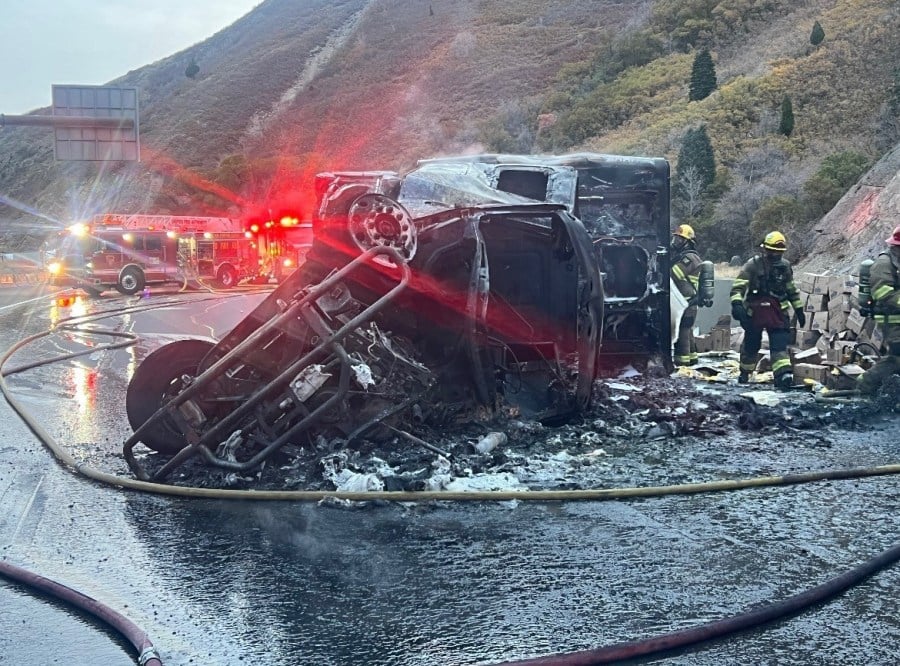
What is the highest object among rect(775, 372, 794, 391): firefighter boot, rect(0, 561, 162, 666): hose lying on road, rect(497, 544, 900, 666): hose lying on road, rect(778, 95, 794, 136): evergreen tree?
rect(778, 95, 794, 136): evergreen tree

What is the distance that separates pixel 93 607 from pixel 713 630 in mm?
2519

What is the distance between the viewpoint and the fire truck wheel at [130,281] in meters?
26.4

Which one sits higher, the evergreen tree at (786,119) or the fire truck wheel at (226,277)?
the evergreen tree at (786,119)

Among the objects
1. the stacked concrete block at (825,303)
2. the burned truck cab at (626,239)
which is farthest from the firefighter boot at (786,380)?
the stacked concrete block at (825,303)

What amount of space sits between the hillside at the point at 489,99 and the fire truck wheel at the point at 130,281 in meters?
16.5

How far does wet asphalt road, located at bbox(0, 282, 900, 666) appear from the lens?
354cm

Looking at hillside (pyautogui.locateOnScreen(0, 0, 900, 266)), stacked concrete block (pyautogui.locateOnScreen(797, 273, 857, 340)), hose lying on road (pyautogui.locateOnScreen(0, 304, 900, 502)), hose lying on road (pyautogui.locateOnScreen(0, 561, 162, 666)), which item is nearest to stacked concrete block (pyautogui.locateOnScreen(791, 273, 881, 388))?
stacked concrete block (pyautogui.locateOnScreen(797, 273, 857, 340))

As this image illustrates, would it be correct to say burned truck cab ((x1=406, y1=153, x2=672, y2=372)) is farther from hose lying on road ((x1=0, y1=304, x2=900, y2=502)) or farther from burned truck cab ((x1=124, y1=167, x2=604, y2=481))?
hose lying on road ((x1=0, y1=304, x2=900, y2=502))

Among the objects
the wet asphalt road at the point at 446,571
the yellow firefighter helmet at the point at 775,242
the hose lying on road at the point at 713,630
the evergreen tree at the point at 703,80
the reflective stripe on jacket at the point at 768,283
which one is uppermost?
the evergreen tree at the point at 703,80

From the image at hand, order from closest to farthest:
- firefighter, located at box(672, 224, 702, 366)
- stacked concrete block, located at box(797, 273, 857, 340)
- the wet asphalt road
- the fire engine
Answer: the wet asphalt road
stacked concrete block, located at box(797, 273, 857, 340)
firefighter, located at box(672, 224, 702, 366)
the fire engine

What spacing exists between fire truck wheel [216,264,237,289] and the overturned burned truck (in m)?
23.0

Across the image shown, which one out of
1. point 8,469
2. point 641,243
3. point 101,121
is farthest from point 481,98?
point 8,469

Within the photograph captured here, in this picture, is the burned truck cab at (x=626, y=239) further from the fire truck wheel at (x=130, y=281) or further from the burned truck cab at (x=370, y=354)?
the fire truck wheel at (x=130, y=281)

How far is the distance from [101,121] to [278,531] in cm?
2057
